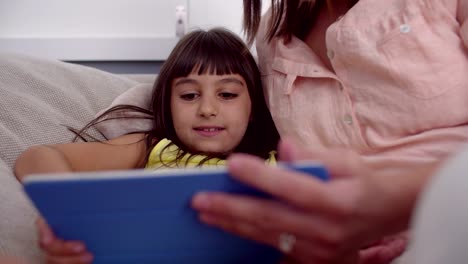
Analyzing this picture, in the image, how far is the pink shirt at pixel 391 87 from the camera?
0.79 metres

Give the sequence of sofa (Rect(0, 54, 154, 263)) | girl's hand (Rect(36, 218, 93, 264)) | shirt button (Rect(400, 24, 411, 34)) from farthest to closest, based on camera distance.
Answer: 1. shirt button (Rect(400, 24, 411, 34))
2. sofa (Rect(0, 54, 154, 263))
3. girl's hand (Rect(36, 218, 93, 264))

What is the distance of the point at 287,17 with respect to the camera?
102 cm

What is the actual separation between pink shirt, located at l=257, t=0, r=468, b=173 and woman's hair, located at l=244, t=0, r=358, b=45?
13 cm

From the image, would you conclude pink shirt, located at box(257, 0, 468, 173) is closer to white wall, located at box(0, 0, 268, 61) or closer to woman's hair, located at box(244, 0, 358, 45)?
woman's hair, located at box(244, 0, 358, 45)

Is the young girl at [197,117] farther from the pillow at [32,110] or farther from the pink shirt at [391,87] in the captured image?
the pink shirt at [391,87]

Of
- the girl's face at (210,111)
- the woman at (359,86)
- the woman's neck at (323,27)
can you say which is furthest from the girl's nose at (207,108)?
the woman's neck at (323,27)

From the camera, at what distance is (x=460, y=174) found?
347mm

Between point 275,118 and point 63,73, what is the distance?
54cm

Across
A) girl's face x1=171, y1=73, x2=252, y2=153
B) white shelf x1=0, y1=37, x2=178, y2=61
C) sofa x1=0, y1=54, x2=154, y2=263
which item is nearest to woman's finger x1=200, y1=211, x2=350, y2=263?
sofa x1=0, y1=54, x2=154, y2=263

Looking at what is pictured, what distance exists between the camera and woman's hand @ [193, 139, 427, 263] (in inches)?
15.8

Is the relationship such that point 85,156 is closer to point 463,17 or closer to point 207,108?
point 207,108

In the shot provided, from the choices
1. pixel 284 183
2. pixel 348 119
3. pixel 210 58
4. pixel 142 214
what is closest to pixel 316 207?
pixel 284 183

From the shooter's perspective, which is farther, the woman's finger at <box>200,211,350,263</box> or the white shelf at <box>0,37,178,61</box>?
the white shelf at <box>0,37,178,61</box>

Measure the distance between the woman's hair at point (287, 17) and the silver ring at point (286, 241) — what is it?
0.62 metres
